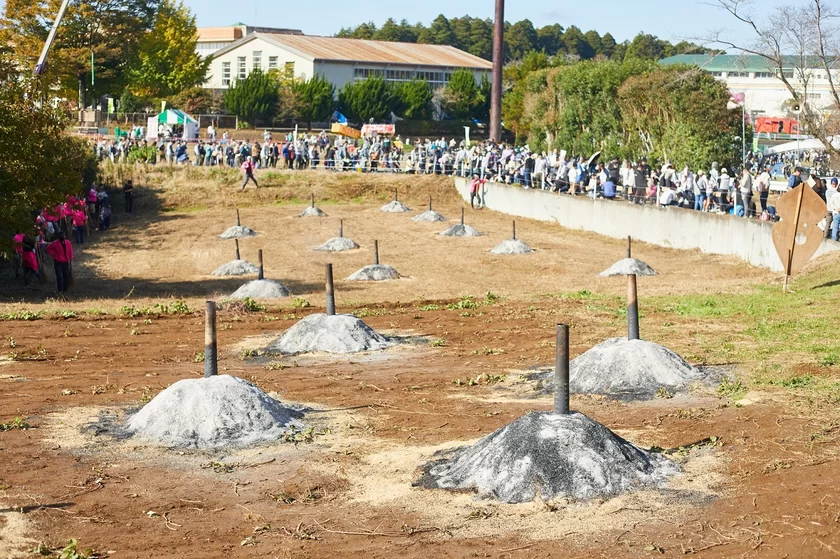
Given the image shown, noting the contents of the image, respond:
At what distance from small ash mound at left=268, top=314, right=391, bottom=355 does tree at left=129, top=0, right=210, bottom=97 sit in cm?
6769

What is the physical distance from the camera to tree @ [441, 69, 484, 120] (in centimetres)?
9681

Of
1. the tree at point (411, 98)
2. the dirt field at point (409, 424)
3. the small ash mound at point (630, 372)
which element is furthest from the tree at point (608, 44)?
the small ash mound at point (630, 372)

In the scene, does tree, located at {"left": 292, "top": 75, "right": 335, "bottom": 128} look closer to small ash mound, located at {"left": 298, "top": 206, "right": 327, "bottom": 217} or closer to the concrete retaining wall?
the concrete retaining wall

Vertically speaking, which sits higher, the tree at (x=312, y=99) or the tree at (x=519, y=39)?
the tree at (x=519, y=39)

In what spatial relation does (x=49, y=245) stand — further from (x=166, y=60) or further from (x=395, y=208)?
(x=166, y=60)

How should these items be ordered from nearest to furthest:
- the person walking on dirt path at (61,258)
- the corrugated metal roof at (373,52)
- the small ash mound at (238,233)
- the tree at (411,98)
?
the person walking on dirt path at (61,258)
the small ash mound at (238,233)
the tree at (411,98)
the corrugated metal roof at (373,52)

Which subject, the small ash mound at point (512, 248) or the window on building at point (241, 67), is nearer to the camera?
the small ash mound at point (512, 248)

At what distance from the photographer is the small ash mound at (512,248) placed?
35156 mm

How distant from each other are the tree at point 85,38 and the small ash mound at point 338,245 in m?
34.4

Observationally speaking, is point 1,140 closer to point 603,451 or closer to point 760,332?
point 760,332

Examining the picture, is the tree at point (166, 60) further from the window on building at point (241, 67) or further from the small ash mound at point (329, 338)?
the small ash mound at point (329, 338)

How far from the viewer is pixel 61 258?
88.9 ft

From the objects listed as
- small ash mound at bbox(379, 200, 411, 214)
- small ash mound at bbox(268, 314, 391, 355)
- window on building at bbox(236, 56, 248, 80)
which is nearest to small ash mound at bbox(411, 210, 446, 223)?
small ash mound at bbox(379, 200, 411, 214)

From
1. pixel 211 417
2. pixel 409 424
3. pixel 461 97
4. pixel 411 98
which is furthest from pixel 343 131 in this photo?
pixel 211 417
